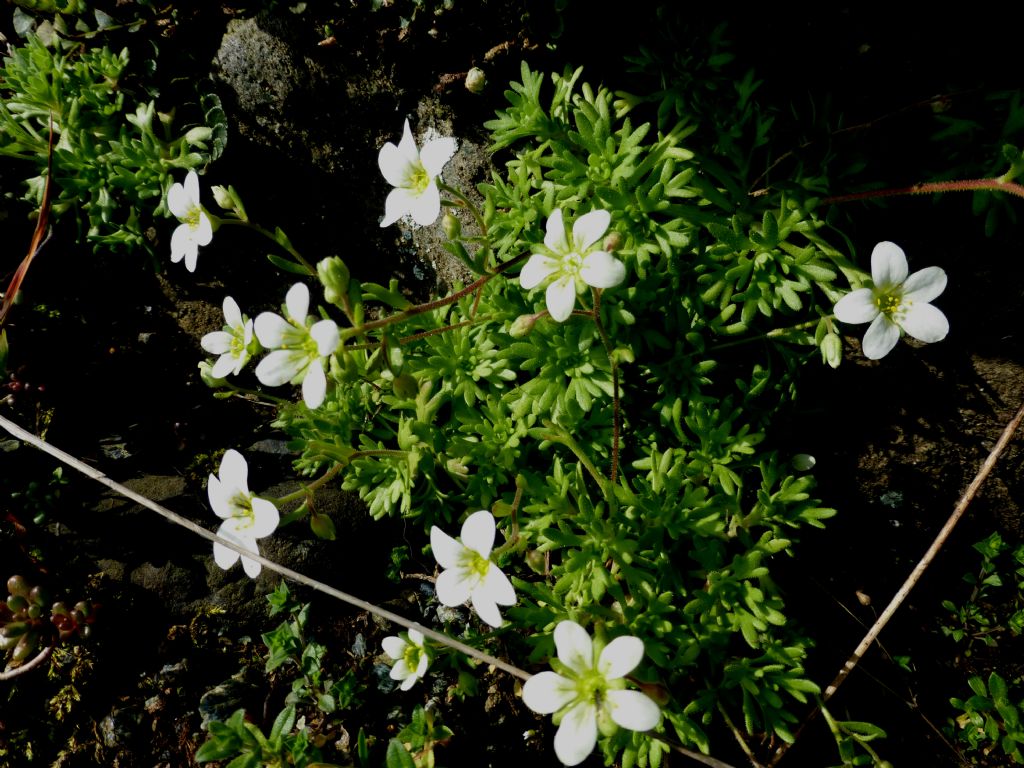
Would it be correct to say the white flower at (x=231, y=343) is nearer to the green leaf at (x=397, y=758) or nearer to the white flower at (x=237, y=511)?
the white flower at (x=237, y=511)

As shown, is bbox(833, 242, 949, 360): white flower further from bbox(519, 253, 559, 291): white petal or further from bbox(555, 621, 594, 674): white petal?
bbox(555, 621, 594, 674): white petal

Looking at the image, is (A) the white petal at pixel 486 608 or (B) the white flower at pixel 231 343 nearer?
(A) the white petal at pixel 486 608

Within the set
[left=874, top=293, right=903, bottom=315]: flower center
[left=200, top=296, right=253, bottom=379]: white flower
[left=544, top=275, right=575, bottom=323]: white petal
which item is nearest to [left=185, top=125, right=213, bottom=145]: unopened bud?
[left=200, top=296, right=253, bottom=379]: white flower

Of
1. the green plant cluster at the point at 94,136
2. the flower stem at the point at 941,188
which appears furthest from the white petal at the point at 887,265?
the green plant cluster at the point at 94,136

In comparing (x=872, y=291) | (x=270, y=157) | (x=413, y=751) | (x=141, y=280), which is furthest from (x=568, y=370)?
(x=141, y=280)

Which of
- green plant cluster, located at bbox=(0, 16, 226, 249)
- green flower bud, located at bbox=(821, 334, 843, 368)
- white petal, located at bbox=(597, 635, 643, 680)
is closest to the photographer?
white petal, located at bbox=(597, 635, 643, 680)

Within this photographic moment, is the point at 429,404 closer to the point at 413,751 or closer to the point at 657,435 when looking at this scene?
the point at 657,435
